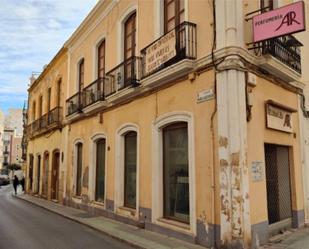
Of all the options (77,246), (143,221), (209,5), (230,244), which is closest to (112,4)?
(209,5)

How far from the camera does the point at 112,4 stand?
12820 millimetres

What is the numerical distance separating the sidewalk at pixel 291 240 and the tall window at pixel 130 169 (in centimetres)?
443

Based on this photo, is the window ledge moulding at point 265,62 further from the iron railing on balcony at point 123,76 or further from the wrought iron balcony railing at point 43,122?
the wrought iron balcony railing at point 43,122

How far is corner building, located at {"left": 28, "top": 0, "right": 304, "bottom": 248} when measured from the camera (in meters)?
7.23

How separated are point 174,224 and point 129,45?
620 centimetres

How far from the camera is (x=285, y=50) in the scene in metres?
8.77

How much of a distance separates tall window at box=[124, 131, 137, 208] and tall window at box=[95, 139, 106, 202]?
6.08ft

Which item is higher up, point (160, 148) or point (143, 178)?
point (160, 148)

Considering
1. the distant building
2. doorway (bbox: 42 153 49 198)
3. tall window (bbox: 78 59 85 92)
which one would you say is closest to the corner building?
tall window (bbox: 78 59 85 92)

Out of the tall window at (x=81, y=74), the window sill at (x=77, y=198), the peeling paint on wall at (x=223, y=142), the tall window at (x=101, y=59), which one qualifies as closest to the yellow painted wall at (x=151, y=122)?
the peeling paint on wall at (x=223, y=142)

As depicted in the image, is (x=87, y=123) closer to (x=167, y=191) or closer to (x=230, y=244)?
(x=167, y=191)

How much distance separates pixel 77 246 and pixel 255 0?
6.99 meters

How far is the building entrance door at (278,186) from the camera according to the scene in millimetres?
8492

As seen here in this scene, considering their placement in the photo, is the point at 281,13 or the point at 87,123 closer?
the point at 281,13
